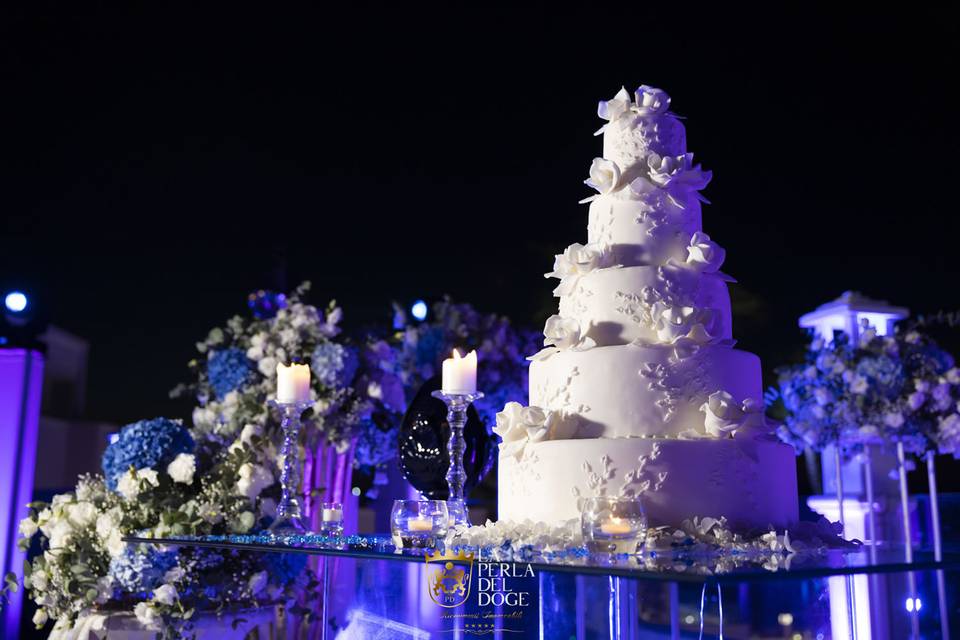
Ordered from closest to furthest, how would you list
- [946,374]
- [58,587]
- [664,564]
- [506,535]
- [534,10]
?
[664,564] < [506,535] < [58,587] < [946,374] < [534,10]

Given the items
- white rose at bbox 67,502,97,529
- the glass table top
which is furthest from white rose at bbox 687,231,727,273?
white rose at bbox 67,502,97,529

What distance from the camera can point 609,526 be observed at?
8.70ft

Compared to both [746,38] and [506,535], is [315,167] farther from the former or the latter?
[506,535]

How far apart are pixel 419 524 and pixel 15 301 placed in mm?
4143

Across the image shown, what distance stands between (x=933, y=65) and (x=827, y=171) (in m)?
1.62

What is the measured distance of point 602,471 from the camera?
328cm

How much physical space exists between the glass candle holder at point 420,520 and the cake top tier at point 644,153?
4.99 feet

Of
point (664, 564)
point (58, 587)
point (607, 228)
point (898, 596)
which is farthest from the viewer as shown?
point (898, 596)

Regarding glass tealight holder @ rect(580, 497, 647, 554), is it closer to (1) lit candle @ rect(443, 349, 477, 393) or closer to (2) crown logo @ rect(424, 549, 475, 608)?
(2) crown logo @ rect(424, 549, 475, 608)

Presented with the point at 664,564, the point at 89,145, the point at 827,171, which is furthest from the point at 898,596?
the point at 89,145

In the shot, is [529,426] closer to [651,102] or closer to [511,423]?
[511,423]

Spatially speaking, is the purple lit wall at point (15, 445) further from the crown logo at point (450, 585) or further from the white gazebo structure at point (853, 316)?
the white gazebo structure at point (853, 316)

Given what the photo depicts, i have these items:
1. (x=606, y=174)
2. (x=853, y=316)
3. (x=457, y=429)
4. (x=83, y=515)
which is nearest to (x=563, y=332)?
(x=457, y=429)

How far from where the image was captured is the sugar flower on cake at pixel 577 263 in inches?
149
